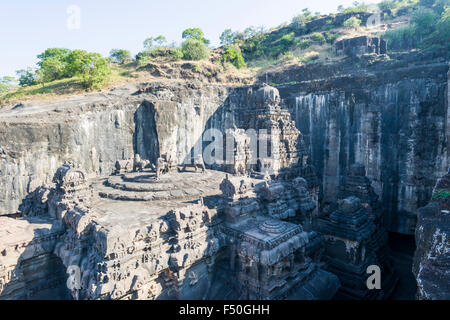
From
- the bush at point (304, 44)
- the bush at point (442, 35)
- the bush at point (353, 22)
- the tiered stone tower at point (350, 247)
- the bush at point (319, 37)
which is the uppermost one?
the bush at point (353, 22)

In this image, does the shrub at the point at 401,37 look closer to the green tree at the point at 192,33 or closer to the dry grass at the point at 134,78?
the dry grass at the point at 134,78

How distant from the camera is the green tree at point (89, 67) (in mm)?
21312

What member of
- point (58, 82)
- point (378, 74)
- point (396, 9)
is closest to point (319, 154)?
point (378, 74)

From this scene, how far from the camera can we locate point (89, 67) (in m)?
21.8

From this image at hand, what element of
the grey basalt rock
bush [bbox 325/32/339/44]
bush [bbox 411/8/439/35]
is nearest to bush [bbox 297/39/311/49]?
bush [bbox 325/32/339/44]

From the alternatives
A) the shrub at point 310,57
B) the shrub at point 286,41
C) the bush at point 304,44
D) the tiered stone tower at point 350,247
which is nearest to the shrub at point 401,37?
the shrub at point 310,57

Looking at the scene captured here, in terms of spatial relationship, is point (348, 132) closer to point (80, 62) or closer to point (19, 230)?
point (19, 230)

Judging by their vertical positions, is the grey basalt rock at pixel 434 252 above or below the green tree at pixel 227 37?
below

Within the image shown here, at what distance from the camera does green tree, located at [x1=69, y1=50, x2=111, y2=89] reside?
69.9 ft

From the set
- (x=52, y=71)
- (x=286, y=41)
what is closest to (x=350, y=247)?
(x=52, y=71)

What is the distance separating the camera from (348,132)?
18.4m

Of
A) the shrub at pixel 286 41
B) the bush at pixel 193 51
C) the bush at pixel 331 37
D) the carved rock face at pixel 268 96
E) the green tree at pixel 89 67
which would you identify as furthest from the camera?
the shrub at pixel 286 41

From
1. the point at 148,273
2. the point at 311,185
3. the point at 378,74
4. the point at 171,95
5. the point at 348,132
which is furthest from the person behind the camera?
the point at 171,95

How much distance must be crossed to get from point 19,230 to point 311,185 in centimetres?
1347
